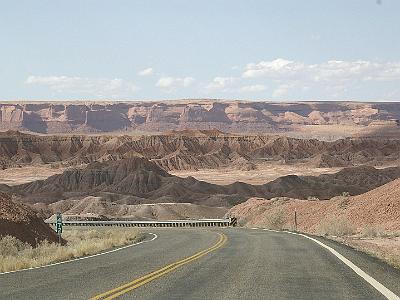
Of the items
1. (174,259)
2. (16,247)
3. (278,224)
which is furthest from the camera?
(278,224)

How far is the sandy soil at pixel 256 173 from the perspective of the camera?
143 meters

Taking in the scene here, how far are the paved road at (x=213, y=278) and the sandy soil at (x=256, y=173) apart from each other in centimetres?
11862

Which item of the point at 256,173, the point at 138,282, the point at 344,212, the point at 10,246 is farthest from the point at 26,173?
the point at 138,282

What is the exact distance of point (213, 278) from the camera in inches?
543

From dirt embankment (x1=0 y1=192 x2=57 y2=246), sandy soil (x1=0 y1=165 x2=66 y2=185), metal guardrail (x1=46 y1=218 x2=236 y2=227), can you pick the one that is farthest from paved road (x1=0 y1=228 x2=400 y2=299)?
sandy soil (x1=0 y1=165 x2=66 y2=185)

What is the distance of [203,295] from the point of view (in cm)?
1117

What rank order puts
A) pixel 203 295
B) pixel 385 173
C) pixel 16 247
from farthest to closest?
pixel 385 173 → pixel 16 247 → pixel 203 295

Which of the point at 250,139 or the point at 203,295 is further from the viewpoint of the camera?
the point at 250,139

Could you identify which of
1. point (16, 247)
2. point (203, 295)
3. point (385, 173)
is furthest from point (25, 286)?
point (385, 173)

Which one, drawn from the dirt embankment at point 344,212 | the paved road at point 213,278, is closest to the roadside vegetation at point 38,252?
the paved road at point 213,278

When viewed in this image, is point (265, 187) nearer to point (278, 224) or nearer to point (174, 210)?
point (174, 210)

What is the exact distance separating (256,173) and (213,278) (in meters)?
142

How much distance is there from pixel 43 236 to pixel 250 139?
549 ft

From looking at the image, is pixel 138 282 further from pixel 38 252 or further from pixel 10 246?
pixel 10 246
